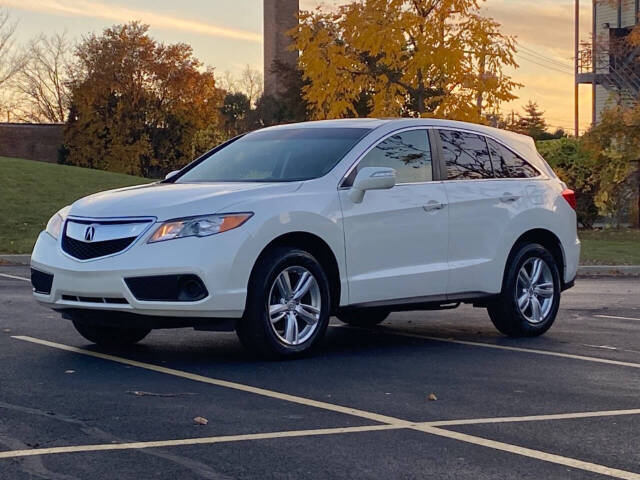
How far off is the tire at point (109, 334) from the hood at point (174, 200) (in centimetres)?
105

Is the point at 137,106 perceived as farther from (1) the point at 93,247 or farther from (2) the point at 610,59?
(1) the point at 93,247

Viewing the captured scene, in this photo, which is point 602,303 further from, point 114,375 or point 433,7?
point 433,7

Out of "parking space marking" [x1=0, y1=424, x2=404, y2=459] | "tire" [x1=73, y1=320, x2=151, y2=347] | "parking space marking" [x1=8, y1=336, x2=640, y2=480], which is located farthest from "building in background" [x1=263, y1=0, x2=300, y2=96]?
"parking space marking" [x1=0, y1=424, x2=404, y2=459]

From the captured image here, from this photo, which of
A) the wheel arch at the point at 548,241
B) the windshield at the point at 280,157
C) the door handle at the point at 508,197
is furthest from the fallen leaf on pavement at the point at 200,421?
the wheel arch at the point at 548,241

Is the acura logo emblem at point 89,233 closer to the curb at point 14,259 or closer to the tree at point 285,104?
the curb at point 14,259

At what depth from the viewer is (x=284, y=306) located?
8.91m

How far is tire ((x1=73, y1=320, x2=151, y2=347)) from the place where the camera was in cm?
966

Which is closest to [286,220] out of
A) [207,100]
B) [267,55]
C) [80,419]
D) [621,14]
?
[80,419]

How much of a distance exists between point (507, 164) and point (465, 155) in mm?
570

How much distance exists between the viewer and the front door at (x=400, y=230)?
9.41 meters

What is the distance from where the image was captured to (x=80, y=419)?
21.6ft

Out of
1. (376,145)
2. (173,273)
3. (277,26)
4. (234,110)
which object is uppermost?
(277,26)

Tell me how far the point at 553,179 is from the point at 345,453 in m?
6.12

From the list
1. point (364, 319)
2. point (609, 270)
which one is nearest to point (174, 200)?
point (364, 319)
